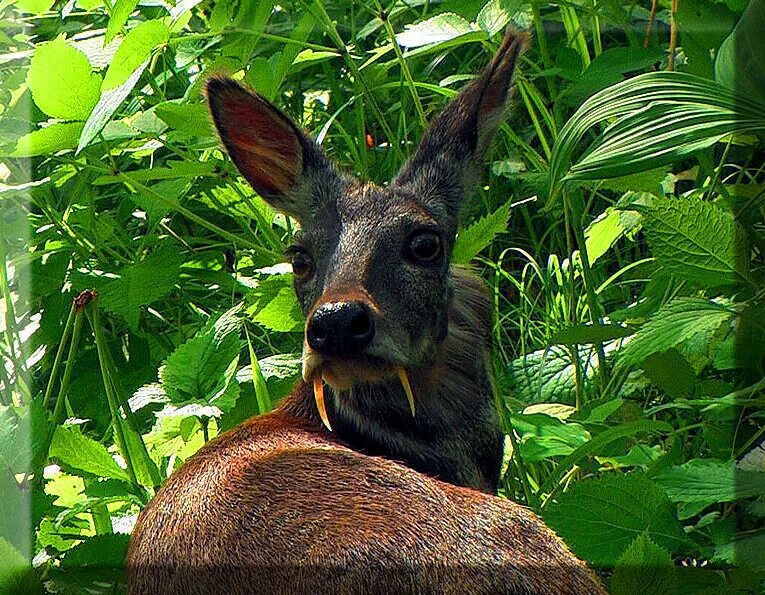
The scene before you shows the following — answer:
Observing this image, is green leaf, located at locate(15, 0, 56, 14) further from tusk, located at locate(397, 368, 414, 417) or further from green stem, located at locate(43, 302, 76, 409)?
tusk, located at locate(397, 368, 414, 417)

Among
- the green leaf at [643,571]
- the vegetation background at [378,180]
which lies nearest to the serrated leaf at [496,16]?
the vegetation background at [378,180]

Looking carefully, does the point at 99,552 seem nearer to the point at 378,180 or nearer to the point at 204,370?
the point at 204,370

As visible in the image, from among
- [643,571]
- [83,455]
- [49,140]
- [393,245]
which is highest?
[49,140]

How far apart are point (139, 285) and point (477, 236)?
0.39 m

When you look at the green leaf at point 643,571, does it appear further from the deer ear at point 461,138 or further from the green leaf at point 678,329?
the deer ear at point 461,138

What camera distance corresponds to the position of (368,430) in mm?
1245

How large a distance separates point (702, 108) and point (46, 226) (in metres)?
0.73

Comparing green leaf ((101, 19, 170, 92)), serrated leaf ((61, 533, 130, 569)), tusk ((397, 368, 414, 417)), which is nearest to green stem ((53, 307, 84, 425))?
serrated leaf ((61, 533, 130, 569))

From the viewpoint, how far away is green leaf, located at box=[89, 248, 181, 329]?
1422 mm

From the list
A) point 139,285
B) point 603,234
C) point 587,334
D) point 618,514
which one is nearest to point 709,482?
point 618,514

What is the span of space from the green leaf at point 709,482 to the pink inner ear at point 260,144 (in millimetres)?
495

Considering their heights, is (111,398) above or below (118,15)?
below

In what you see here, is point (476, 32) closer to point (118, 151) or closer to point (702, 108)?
point (702, 108)

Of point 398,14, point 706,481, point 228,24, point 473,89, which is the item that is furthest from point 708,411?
point 228,24
